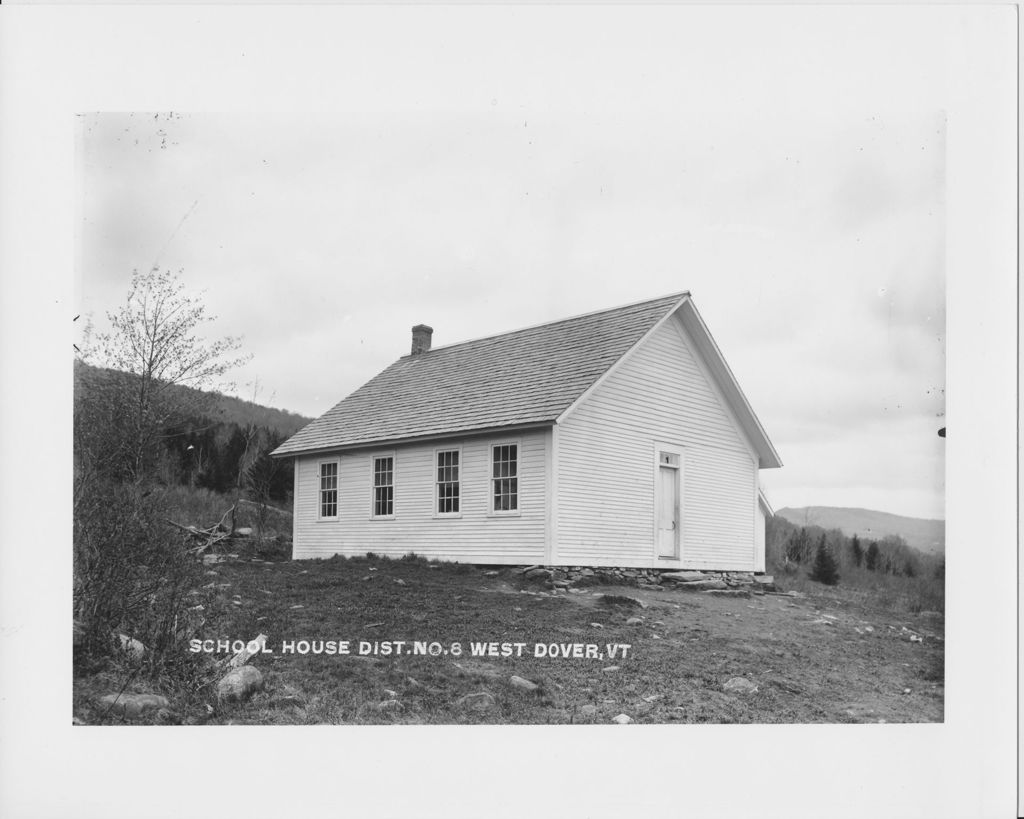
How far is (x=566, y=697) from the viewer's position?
8.61 m

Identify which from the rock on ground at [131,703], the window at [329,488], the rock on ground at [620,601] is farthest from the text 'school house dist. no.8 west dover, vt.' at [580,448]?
the rock on ground at [131,703]

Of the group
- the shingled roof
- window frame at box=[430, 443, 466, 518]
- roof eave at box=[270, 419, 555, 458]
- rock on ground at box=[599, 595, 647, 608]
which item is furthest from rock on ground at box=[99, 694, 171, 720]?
window frame at box=[430, 443, 466, 518]

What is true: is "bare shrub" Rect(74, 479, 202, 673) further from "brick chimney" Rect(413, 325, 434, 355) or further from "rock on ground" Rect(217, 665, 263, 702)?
"brick chimney" Rect(413, 325, 434, 355)

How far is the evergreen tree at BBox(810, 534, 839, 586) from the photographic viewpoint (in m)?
10.4

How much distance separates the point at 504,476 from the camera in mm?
13031

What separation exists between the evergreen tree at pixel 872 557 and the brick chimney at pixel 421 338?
4.82 metres

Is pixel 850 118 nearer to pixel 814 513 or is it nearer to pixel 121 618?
pixel 814 513

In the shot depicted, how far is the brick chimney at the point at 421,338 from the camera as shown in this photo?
10227mm

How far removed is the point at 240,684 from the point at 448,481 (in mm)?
5547

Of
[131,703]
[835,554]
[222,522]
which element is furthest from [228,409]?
[835,554]

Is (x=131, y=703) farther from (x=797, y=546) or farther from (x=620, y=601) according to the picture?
(x=797, y=546)
